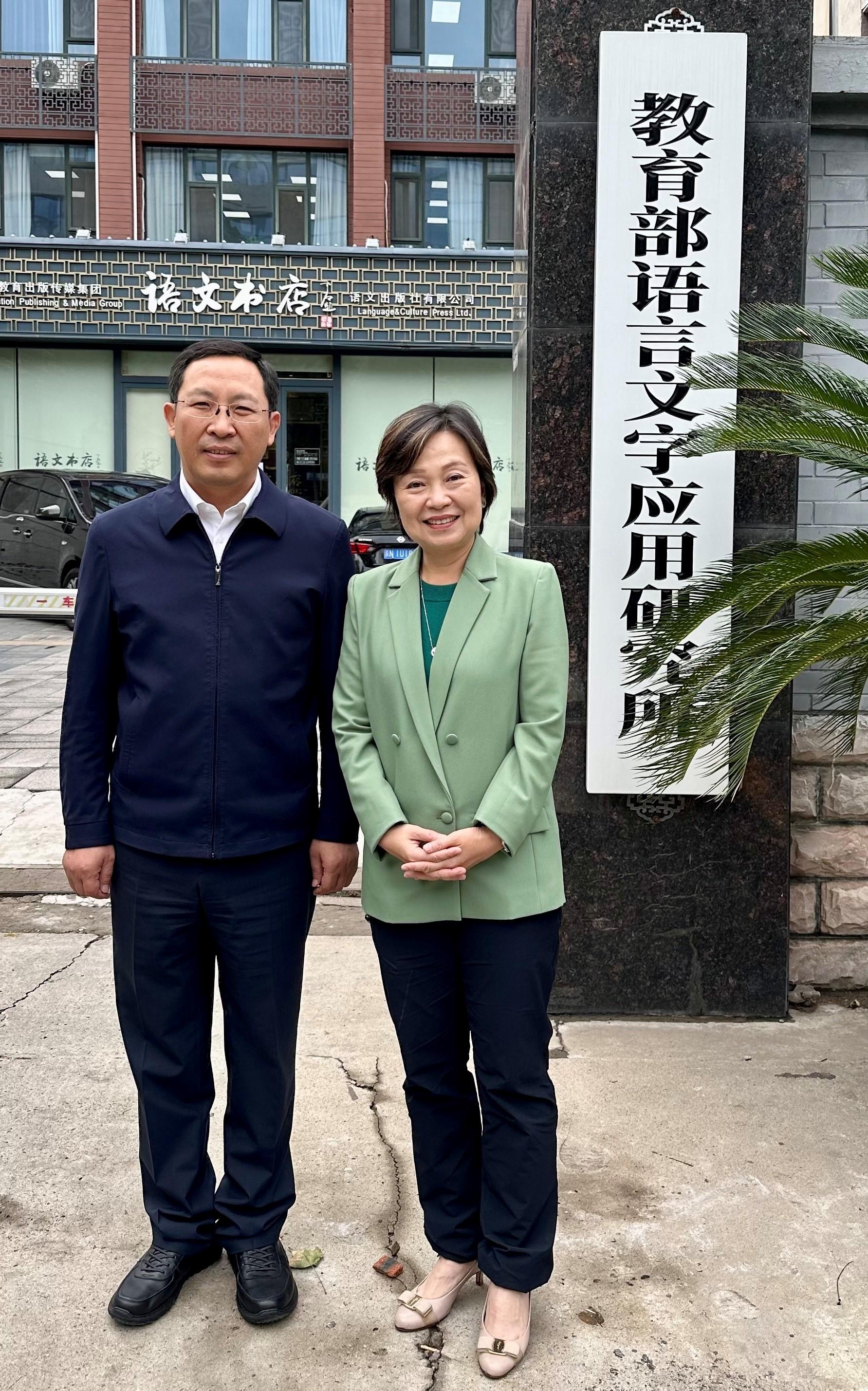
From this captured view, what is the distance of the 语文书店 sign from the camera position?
4.23 m

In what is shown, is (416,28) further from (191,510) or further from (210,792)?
(210,792)

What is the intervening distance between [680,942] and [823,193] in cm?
260

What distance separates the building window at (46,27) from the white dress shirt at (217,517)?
22730mm

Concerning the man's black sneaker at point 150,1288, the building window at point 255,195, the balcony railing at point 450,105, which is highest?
the balcony railing at point 450,105

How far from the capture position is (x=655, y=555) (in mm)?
4379

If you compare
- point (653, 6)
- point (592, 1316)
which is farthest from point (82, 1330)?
point (653, 6)

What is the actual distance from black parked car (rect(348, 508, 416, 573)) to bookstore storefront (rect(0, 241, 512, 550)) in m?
5.00

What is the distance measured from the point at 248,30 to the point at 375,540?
11.3 metres

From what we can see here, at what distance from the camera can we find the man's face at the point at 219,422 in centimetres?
273

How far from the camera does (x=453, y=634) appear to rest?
268 centimetres

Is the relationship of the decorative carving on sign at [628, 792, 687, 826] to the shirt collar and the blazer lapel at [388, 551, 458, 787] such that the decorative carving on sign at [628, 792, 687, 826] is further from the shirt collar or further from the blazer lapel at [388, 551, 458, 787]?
the shirt collar

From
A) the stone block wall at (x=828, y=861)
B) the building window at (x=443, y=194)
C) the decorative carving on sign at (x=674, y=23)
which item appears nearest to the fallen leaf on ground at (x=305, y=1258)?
the stone block wall at (x=828, y=861)

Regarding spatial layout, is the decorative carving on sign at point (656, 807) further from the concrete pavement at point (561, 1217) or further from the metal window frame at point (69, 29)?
the metal window frame at point (69, 29)

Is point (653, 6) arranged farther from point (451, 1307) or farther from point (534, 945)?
point (451, 1307)
